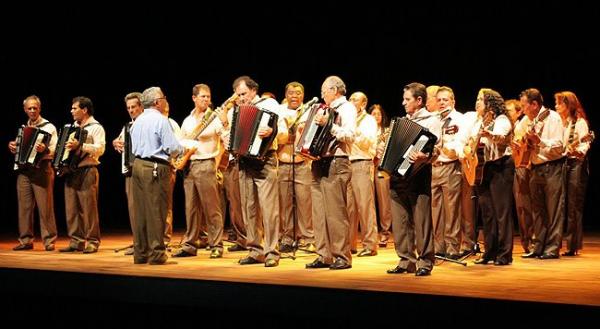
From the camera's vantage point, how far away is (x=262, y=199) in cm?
788

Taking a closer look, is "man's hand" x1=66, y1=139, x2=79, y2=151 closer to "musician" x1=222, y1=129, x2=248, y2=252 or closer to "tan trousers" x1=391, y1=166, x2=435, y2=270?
"musician" x1=222, y1=129, x2=248, y2=252

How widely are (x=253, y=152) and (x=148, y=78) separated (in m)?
6.36

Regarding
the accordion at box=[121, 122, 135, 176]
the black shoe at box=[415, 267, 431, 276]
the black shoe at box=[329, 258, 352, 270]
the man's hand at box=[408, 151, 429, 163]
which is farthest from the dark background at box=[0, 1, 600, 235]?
the black shoe at box=[415, 267, 431, 276]

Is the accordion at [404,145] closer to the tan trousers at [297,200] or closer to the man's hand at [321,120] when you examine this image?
the man's hand at [321,120]

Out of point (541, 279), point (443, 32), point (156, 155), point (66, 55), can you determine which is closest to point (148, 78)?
point (66, 55)

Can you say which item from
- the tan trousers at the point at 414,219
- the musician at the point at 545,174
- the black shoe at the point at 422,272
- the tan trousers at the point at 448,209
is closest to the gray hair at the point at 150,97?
the tan trousers at the point at 414,219

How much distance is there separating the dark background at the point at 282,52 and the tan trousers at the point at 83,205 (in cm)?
346

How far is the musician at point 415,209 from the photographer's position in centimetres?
703

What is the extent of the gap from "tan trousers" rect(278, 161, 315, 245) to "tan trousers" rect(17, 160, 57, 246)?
2.80 meters

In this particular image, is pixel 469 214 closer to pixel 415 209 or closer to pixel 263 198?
pixel 415 209

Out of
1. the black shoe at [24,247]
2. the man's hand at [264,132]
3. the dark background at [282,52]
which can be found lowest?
the black shoe at [24,247]

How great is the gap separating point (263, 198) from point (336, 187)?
0.79m

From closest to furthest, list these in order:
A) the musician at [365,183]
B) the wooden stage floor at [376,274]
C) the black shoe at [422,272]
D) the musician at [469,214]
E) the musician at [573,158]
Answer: the wooden stage floor at [376,274]
the black shoe at [422,272]
the musician at [469,214]
the musician at [573,158]
the musician at [365,183]

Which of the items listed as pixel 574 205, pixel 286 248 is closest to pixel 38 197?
pixel 286 248
